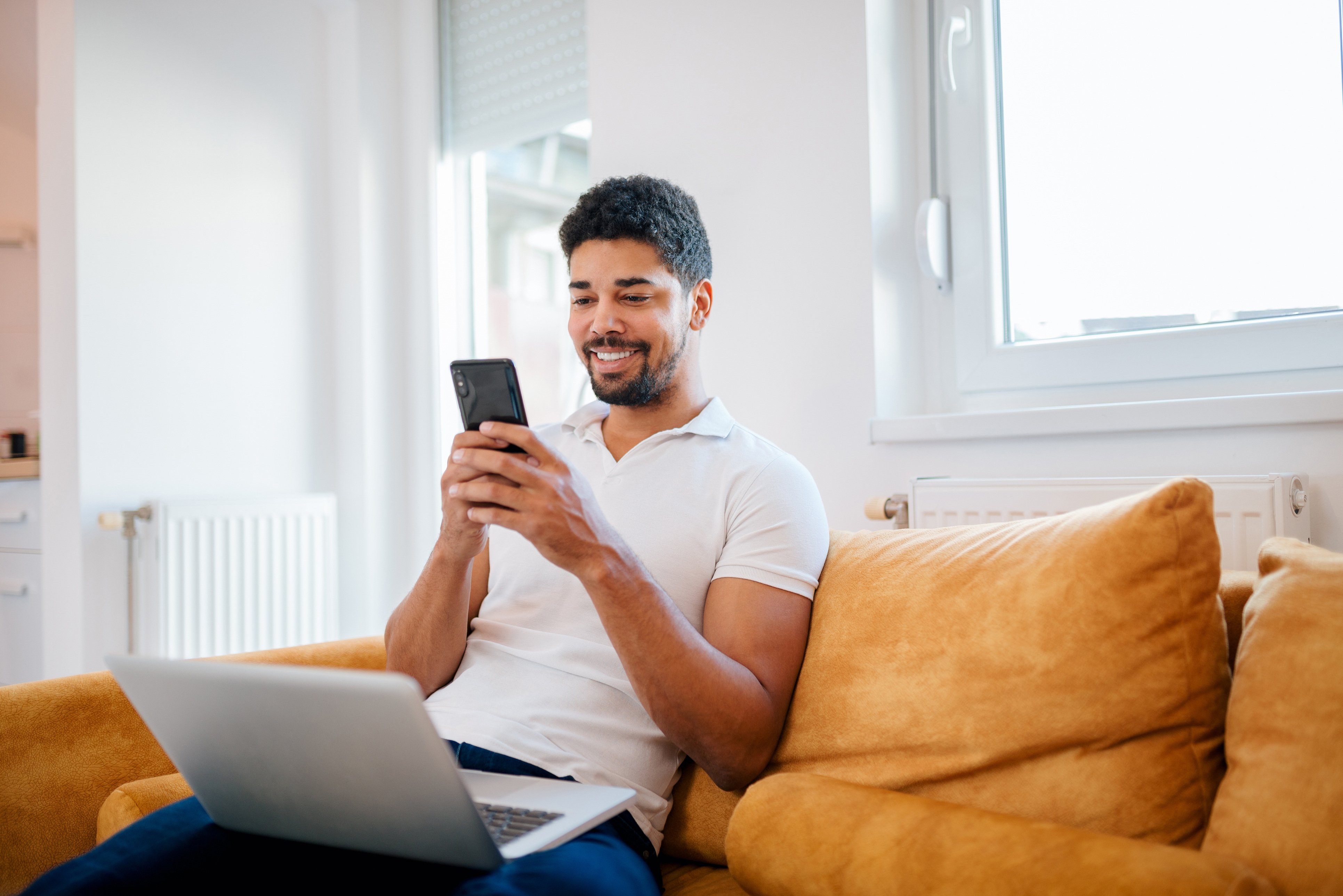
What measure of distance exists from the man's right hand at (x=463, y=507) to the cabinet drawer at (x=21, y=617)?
182cm

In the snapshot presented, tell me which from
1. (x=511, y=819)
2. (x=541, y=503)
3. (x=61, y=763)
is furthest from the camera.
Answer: (x=61, y=763)

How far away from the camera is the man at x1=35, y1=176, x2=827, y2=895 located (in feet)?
2.88

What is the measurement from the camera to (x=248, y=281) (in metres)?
2.61

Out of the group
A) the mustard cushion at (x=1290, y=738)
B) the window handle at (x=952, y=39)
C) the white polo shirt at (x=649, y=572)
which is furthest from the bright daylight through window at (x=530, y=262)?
the mustard cushion at (x=1290, y=738)

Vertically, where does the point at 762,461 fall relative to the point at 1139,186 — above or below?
below

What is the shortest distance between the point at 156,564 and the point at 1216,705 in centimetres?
220

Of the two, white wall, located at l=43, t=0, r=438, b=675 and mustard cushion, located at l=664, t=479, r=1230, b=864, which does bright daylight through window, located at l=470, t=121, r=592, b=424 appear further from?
mustard cushion, located at l=664, t=479, r=1230, b=864

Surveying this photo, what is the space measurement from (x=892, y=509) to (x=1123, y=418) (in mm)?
387

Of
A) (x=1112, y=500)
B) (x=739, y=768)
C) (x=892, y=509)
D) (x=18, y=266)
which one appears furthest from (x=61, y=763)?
(x=18, y=266)

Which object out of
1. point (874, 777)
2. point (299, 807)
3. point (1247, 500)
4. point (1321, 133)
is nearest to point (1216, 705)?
point (874, 777)

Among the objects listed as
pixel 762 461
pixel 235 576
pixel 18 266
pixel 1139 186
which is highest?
pixel 18 266

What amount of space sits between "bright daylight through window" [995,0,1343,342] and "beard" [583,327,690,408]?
781mm

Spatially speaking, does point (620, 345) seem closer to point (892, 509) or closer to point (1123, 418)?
point (892, 509)

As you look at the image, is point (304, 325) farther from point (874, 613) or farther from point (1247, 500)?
point (1247, 500)
